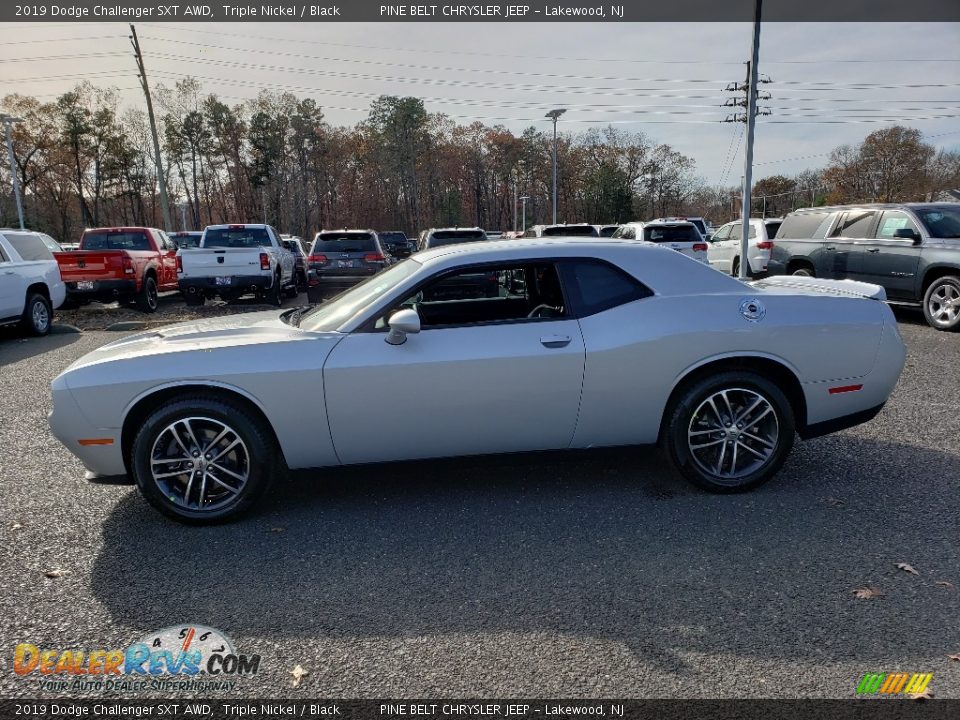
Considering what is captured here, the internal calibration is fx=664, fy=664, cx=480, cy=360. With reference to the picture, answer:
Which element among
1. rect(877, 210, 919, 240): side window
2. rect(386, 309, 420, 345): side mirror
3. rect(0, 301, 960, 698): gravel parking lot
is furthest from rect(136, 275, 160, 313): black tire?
rect(877, 210, 919, 240): side window

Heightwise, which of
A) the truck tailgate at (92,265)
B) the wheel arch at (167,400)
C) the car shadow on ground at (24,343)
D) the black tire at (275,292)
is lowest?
the car shadow on ground at (24,343)

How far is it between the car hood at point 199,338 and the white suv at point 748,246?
12.9 m

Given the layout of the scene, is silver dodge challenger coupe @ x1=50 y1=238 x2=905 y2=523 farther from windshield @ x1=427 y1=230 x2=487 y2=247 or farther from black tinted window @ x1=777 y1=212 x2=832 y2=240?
windshield @ x1=427 y1=230 x2=487 y2=247

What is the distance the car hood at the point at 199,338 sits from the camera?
12.6 feet

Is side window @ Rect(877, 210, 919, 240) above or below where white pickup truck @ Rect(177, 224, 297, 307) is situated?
above

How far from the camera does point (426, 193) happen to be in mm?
66750

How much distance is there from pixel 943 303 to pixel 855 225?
1978mm

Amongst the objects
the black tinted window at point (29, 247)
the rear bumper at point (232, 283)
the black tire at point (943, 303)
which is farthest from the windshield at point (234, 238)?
the black tire at point (943, 303)

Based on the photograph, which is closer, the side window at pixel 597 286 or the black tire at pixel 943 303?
the side window at pixel 597 286

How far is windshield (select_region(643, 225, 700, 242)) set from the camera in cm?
1553

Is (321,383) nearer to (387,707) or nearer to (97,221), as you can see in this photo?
(387,707)

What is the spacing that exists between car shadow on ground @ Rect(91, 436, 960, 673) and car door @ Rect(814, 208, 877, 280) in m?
7.84

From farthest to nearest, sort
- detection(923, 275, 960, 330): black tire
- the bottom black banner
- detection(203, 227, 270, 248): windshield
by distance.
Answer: detection(203, 227, 270, 248): windshield < detection(923, 275, 960, 330): black tire < the bottom black banner

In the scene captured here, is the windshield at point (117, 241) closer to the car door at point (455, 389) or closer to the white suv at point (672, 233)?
the white suv at point (672, 233)
